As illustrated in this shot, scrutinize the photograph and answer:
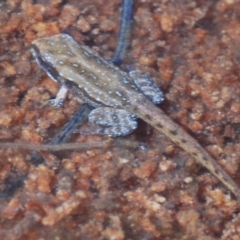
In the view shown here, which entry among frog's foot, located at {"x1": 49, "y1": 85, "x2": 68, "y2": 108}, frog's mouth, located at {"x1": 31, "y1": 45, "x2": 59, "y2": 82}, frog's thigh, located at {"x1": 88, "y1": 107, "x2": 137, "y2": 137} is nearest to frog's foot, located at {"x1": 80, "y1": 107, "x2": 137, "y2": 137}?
frog's thigh, located at {"x1": 88, "y1": 107, "x2": 137, "y2": 137}

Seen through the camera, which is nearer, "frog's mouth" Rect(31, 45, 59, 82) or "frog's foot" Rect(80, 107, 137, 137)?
"frog's foot" Rect(80, 107, 137, 137)

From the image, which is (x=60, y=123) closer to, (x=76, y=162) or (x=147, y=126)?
(x=76, y=162)

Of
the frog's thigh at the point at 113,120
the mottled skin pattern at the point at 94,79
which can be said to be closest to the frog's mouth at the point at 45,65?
the mottled skin pattern at the point at 94,79

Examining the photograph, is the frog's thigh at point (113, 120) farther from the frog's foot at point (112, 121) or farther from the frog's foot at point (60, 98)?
the frog's foot at point (60, 98)

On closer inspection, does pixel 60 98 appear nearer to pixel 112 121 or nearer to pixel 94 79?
pixel 94 79

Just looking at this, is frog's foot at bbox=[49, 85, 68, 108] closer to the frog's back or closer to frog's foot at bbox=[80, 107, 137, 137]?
the frog's back

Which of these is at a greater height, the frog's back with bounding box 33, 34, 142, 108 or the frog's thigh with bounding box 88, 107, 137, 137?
the frog's back with bounding box 33, 34, 142, 108

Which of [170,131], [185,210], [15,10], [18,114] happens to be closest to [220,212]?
[185,210]
